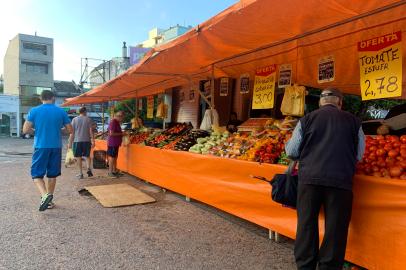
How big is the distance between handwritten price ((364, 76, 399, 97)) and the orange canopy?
778 millimetres

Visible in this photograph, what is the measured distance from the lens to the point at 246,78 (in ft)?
23.9

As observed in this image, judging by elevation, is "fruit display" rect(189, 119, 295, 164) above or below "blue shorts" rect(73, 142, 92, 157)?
above

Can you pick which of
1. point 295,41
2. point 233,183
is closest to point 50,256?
point 233,183

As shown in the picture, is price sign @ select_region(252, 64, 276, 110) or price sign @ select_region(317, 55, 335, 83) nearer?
price sign @ select_region(317, 55, 335, 83)

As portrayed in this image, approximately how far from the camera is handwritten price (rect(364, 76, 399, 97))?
3824 mm

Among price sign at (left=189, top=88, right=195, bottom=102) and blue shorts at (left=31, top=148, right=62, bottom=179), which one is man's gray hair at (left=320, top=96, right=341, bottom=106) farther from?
price sign at (left=189, top=88, right=195, bottom=102)

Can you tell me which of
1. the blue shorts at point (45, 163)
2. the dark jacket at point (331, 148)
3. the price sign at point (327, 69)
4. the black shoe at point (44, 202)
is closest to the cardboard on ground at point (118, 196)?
the black shoe at point (44, 202)

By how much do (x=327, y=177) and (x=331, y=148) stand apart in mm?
254

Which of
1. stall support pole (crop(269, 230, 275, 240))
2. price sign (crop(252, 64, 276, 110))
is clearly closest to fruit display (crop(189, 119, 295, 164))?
price sign (crop(252, 64, 276, 110))

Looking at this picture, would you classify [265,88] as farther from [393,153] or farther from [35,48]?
[35,48]

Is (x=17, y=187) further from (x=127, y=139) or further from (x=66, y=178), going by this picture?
(x=127, y=139)

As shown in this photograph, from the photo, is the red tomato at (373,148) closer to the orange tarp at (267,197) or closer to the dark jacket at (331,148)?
the orange tarp at (267,197)

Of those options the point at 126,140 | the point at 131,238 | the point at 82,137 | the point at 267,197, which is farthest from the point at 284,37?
the point at 82,137

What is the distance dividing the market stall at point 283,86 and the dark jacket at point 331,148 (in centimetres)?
42
